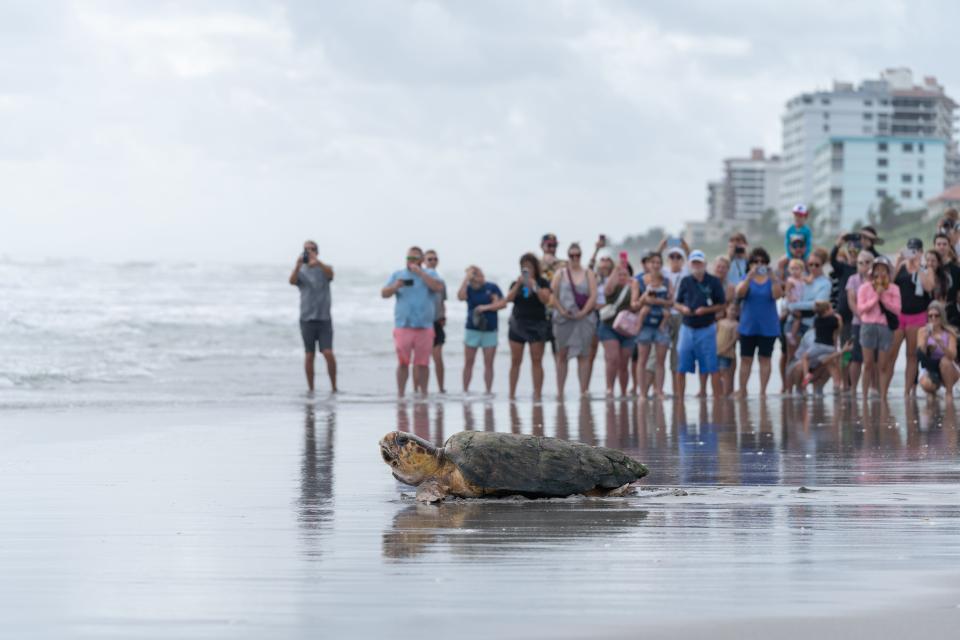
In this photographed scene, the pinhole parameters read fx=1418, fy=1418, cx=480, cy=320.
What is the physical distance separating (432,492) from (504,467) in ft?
1.28

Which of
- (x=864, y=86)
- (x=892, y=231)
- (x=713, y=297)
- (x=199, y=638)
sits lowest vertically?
(x=199, y=638)

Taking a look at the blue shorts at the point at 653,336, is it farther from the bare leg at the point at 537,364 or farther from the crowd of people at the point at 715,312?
the bare leg at the point at 537,364

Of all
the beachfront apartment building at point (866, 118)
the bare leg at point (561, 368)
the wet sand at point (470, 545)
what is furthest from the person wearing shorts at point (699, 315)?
the beachfront apartment building at point (866, 118)

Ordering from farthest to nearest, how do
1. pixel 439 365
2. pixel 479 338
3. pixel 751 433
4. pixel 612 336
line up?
1. pixel 439 365
2. pixel 479 338
3. pixel 612 336
4. pixel 751 433

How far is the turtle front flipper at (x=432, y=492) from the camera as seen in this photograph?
7066 mm

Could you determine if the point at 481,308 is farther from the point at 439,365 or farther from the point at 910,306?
the point at 910,306

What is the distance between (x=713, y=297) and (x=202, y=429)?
5176 millimetres

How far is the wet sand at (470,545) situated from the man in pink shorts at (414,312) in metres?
5.06

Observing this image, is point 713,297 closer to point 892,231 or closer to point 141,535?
point 141,535

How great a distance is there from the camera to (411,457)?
718cm

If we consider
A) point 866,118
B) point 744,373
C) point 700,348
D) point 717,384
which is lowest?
point 717,384

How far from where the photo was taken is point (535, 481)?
7.02 m

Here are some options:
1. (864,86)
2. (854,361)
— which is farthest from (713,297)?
(864,86)

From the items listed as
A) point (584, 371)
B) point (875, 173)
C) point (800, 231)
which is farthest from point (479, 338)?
point (875, 173)
